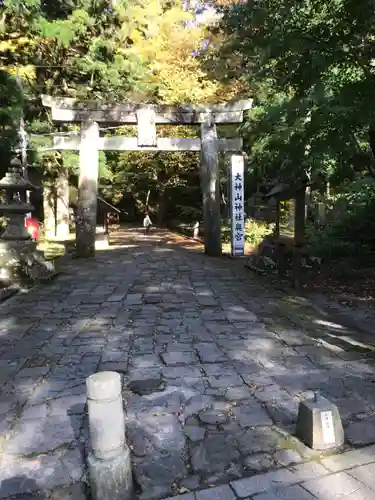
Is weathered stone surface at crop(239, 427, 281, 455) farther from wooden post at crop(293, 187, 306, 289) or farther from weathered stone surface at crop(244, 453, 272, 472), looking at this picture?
wooden post at crop(293, 187, 306, 289)

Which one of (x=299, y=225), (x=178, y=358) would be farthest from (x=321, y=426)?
(x=299, y=225)

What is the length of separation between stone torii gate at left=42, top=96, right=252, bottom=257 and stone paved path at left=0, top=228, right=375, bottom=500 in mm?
5980

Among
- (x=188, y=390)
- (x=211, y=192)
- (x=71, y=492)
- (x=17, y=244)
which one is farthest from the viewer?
(x=211, y=192)

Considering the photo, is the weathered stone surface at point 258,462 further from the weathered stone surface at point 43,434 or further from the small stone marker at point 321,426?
the weathered stone surface at point 43,434

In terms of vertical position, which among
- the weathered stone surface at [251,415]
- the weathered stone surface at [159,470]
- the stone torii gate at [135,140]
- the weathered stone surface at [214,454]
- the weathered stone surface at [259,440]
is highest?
the stone torii gate at [135,140]

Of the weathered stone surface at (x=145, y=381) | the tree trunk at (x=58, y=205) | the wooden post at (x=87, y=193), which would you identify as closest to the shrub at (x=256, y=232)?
the wooden post at (x=87, y=193)

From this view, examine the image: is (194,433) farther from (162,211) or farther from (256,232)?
(162,211)

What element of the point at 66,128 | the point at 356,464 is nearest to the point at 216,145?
the point at 66,128

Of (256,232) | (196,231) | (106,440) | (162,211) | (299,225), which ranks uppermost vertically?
(162,211)

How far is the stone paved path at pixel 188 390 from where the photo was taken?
98.7 inches

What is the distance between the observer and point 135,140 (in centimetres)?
1327

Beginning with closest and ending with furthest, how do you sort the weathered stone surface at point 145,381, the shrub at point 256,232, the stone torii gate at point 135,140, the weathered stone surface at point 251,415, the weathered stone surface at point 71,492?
1. the weathered stone surface at point 71,492
2. the weathered stone surface at point 251,415
3. the weathered stone surface at point 145,381
4. the stone torii gate at point 135,140
5. the shrub at point 256,232

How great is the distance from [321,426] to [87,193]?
11.4 meters

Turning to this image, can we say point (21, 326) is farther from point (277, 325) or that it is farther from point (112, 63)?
point (112, 63)
